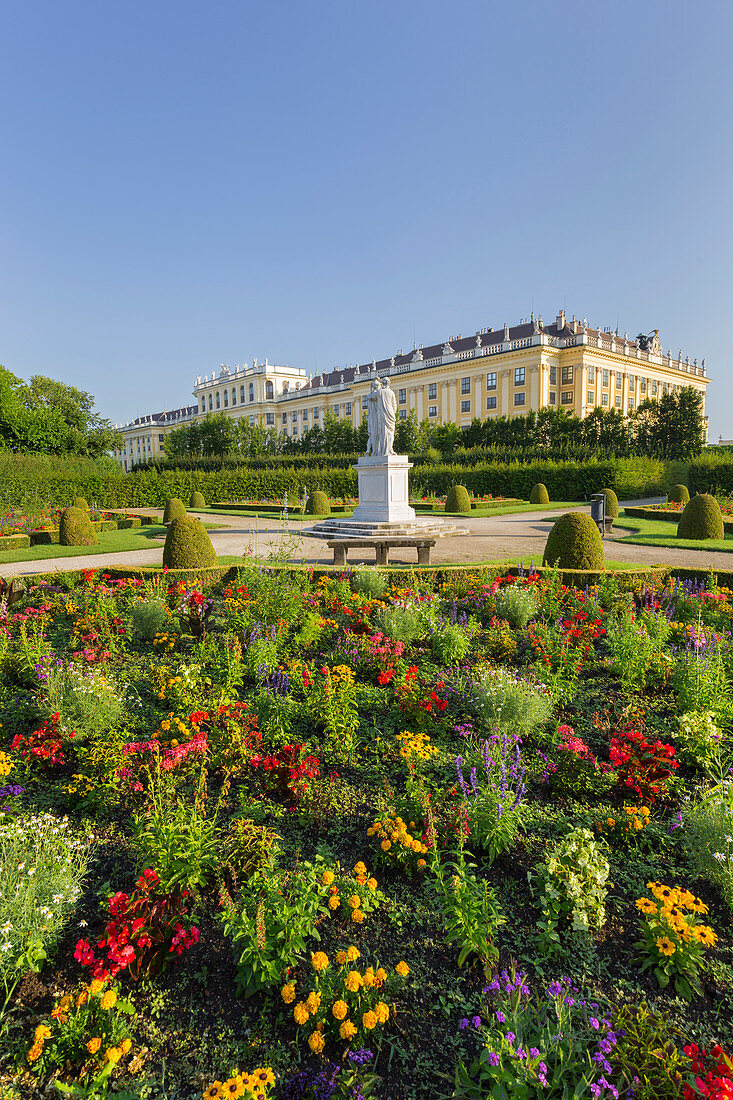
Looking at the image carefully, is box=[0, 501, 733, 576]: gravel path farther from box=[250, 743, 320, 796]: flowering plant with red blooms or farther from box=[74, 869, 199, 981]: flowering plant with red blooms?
box=[74, 869, 199, 981]: flowering plant with red blooms

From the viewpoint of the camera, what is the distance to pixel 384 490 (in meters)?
14.6

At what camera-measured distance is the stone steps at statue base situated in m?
13.9

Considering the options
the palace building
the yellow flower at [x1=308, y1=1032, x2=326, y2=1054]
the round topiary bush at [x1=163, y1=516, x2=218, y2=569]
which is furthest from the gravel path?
the palace building

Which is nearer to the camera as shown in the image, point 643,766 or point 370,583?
point 643,766

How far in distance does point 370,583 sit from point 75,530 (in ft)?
32.6

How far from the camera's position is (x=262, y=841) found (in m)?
2.65

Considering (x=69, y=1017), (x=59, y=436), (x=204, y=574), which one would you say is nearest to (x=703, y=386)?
(x=59, y=436)

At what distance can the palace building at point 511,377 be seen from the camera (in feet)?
174

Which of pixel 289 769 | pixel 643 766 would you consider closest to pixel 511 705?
pixel 643 766

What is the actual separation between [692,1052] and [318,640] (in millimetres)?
Result: 4086

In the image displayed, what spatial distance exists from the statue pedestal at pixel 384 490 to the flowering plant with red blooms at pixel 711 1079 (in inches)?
504

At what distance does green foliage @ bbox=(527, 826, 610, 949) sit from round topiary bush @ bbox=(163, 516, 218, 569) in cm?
679

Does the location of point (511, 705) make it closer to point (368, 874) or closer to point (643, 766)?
point (643, 766)

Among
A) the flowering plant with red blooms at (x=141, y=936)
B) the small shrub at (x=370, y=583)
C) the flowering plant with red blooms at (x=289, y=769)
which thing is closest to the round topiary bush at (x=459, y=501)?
the small shrub at (x=370, y=583)
